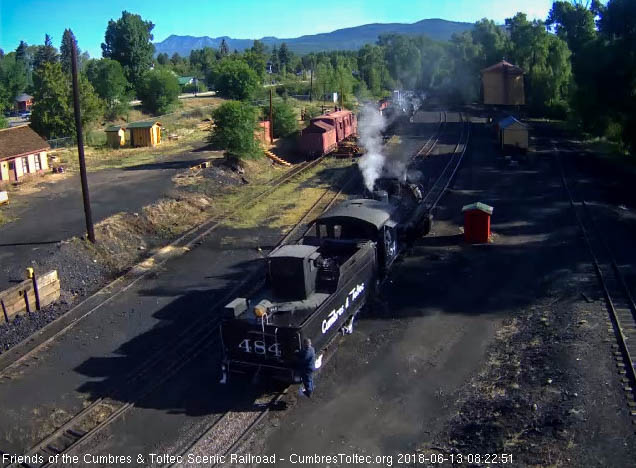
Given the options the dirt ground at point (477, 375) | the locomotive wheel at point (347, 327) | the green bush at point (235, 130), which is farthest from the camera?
the green bush at point (235, 130)

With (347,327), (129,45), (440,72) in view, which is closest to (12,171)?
(347,327)

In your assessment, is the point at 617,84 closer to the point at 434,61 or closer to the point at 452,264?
the point at 452,264

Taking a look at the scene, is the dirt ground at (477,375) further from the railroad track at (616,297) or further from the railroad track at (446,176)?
the railroad track at (446,176)

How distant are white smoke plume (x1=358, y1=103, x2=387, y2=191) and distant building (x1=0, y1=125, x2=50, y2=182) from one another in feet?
62.4

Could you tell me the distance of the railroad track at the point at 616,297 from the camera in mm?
11766

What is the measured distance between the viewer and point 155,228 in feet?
78.8

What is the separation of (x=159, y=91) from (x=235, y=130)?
3726 cm

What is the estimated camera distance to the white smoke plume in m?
24.9

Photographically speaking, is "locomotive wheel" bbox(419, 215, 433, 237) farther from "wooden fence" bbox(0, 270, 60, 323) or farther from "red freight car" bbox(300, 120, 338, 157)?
"red freight car" bbox(300, 120, 338, 157)

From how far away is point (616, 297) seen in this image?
1537cm

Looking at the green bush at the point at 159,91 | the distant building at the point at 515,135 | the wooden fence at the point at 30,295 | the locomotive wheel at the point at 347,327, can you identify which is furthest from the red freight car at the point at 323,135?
the green bush at the point at 159,91

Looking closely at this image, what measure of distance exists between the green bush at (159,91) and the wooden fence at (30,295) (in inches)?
2182

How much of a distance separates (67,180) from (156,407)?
25.1 m

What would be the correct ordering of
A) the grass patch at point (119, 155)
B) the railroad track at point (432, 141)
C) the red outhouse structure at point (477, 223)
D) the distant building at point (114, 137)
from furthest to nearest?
the distant building at point (114, 137), the railroad track at point (432, 141), the grass patch at point (119, 155), the red outhouse structure at point (477, 223)
